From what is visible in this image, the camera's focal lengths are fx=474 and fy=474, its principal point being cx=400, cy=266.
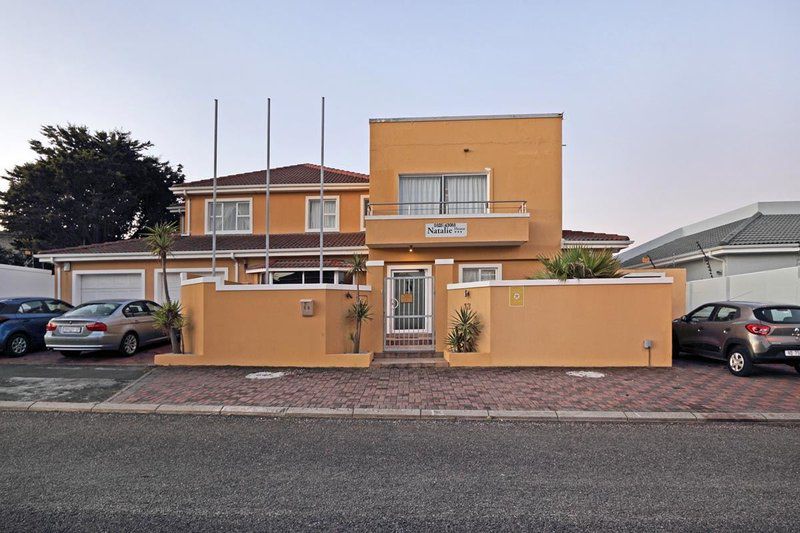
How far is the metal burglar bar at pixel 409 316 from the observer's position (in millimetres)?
11562

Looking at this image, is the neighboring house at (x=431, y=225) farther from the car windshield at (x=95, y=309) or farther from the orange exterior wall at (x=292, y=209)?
the car windshield at (x=95, y=309)

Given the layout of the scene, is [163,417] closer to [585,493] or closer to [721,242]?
[585,493]

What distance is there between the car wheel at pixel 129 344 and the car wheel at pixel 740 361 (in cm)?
1370

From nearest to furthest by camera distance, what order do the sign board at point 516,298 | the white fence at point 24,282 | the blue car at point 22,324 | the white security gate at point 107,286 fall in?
1. the sign board at point 516,298
2. the blue car at point 22,324
3. the white security gate at point 107,286
4. the white fence at point 24,282

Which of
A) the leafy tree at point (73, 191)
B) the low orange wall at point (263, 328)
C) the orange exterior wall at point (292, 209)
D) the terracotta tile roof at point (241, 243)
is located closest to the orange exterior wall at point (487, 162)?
the terracotta tile roof at point (241, 243)

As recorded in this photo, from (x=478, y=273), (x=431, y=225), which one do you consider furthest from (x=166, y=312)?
(x=478, y=273)

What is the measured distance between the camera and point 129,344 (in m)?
11.8

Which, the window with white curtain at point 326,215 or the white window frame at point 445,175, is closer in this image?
the white window frame at point 445,175

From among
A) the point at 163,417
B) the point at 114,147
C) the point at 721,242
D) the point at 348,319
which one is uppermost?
the point at 114,147

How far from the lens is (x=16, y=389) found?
834 centimetres

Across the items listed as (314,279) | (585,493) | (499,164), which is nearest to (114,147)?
(314,279)

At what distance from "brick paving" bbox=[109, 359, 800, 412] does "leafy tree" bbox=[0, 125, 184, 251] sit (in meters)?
26.1

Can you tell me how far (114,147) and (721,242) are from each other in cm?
3496

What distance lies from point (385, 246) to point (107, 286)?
1160 centimetres
